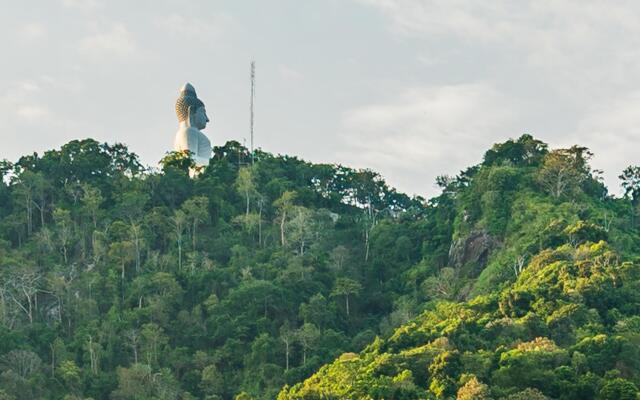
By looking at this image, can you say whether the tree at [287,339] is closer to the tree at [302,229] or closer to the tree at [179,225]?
the tree at [302,229]

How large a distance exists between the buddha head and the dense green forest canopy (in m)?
6.33

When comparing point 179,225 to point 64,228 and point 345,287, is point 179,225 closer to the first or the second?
point 64,228

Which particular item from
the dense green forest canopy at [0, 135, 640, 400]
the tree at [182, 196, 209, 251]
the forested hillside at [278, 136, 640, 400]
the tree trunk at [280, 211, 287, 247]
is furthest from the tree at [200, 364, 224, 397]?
the tree trunk at [280, 211, 287, 247]

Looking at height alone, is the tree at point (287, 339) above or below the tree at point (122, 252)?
below

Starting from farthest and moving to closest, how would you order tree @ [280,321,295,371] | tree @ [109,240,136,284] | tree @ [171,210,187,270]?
tree @ [171,210,187,270], tree @ [109,240,136,284], tree @ [280,321,295,371]

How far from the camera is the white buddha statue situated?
247ft

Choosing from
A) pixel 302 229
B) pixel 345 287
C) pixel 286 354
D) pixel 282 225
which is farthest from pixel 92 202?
pixel 286 354

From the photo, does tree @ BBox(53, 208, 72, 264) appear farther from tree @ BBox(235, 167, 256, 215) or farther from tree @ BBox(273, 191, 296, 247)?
tree @ BBox(273, 191, 296, 247)

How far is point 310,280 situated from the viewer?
55.8m

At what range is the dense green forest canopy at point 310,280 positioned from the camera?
4459 centimetres

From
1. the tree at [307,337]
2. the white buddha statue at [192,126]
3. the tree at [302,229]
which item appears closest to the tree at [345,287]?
the tree at [307,337]

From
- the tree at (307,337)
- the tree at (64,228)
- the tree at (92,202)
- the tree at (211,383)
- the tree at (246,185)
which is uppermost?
the tree at (246,185)

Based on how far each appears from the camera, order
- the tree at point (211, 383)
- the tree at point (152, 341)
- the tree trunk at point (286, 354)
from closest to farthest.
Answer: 1. the tree at point (211, 383)
2. the tree trunk at point (286, 354)
3. the tree at point (152, 341)

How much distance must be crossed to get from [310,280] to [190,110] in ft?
76.1
